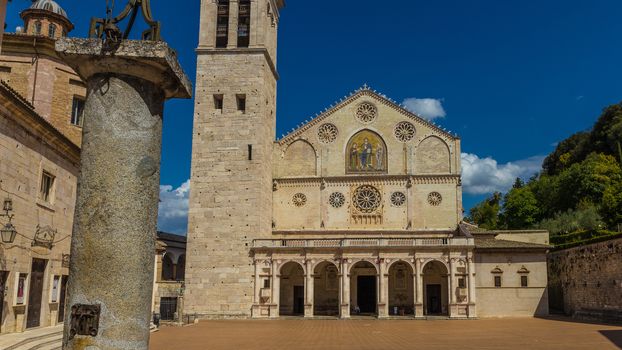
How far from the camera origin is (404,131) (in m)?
43.9

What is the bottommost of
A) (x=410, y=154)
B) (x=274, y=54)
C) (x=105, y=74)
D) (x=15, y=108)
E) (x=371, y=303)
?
(x=371, y=303)

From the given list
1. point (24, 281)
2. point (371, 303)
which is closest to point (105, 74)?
point (24, 281)

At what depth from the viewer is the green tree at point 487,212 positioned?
264 ft

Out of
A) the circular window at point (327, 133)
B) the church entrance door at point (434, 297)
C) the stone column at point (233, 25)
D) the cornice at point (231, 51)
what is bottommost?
the church entrance door at point (434, 297)

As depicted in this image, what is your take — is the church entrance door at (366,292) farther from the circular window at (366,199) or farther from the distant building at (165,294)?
the distant building at (165,294)

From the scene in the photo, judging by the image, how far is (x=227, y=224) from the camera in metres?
38.9

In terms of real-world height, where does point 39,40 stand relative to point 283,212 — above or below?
above

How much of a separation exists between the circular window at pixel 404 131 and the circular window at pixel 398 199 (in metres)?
4.20

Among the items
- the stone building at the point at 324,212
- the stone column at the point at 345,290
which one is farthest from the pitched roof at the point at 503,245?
the stone column at the point at 345,290

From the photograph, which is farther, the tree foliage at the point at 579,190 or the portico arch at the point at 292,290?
the tree foliage at the point at 579,190

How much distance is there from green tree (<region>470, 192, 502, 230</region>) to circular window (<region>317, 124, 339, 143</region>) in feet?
131

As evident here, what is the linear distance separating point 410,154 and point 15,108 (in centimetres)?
3139

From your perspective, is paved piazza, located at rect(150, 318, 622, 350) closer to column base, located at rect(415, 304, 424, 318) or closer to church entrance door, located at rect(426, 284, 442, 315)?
column base, located at rect(415, 304, 424, 318)

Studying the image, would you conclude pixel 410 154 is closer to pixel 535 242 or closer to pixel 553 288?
pixel 535 242
